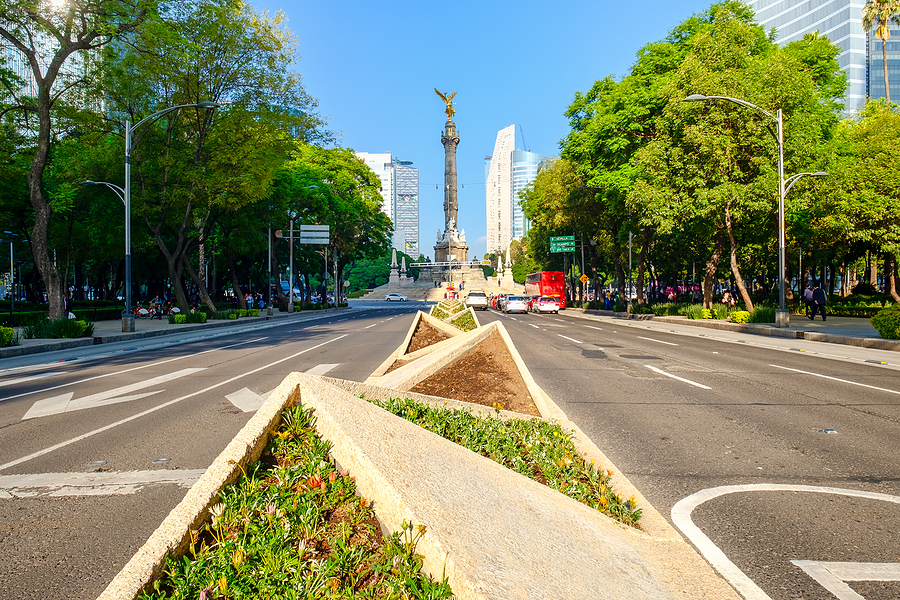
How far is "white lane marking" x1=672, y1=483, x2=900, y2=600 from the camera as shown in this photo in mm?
3266

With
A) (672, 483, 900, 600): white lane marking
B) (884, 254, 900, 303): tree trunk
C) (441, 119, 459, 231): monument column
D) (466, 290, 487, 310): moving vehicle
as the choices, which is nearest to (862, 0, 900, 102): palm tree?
(884, 254, 900, 303): tree trunk

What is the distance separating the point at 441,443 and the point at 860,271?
75438mm

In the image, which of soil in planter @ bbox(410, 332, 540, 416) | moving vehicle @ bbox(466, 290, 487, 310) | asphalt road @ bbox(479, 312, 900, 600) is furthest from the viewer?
moving vehicle @ bbox(466, 290, 487, 310)

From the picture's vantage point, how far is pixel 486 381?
7.20 metres

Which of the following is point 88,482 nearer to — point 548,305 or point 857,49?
point 548,305

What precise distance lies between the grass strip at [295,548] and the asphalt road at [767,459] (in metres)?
2.02

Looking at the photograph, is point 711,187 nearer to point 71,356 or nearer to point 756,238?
point 756,238

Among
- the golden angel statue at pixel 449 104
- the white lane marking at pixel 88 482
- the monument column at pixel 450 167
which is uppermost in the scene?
the golden angel statue at pixel 449 104

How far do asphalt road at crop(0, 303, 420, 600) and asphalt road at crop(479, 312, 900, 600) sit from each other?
3.81 metres

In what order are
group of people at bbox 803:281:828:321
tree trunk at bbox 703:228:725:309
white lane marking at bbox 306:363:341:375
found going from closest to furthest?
white lane marking at bbox 306:363:341:375, group of people at bbox 803:281:828:321, tree trunk at bbox 703:228:725:309

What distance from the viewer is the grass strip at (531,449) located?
399 centimetres

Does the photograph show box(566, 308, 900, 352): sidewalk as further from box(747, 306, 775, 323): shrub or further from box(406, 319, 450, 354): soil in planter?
box(406, 319, 450, 354): soil in planter

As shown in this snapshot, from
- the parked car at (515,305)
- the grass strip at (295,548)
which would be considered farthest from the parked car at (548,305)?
the grass strip at (295,548)

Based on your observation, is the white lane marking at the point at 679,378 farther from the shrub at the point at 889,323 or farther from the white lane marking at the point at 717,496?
the shrub at the point at 889,323
